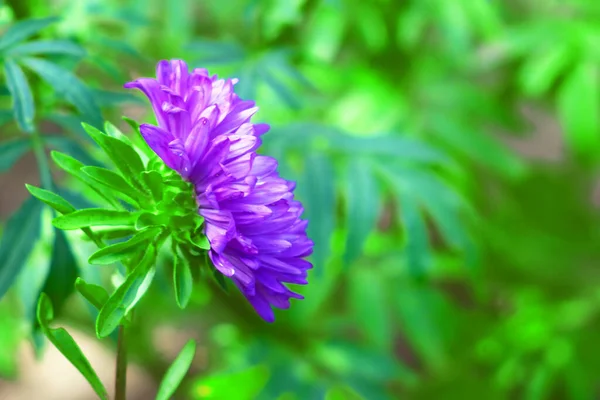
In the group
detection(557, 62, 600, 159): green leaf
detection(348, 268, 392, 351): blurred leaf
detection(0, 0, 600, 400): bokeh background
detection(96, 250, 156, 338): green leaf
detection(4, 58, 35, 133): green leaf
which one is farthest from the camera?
detection(557, 62, 600, 159): green leaf

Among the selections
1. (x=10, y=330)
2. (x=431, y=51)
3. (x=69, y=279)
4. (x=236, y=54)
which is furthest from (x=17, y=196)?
(x=69, y=279)

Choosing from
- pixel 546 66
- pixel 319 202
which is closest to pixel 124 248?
pixel 319 202

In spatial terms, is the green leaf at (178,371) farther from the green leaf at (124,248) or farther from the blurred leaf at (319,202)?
the blurred leaf at (319,202)

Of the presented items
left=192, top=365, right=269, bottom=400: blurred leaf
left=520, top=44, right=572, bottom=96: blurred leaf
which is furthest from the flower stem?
left=520, top=44, right=572, bottom=96: blurred leaf

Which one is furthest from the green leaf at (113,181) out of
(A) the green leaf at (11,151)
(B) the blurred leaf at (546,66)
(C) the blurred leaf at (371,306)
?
(B) the blurred leaf at (546,66)

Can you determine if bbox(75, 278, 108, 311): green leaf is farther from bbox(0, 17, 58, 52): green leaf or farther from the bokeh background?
bbox(0, 17, 58, 52): green leaf

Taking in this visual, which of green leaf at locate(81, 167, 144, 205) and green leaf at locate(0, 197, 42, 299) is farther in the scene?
green leaf at locate(0, 197, 42, 299)

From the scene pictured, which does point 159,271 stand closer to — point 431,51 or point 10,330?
point 10,330

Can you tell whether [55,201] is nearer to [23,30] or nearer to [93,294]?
[93,294]
